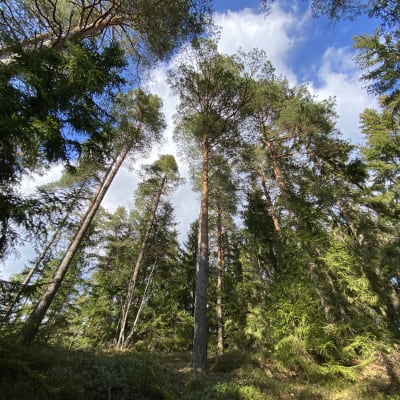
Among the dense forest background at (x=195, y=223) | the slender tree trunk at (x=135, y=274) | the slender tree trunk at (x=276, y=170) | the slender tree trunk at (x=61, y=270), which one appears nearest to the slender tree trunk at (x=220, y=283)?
the dense forest background at (x=195, y=223)

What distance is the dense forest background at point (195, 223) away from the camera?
198 inches

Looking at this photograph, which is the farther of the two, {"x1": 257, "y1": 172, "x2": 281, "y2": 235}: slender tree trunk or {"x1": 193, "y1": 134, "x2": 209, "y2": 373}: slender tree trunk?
{"x1": 257, "y1": 172, "x2": 281, "y2": 235}: slender tree trunk

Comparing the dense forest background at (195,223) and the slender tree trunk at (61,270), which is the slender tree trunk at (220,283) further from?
the slender tree trunk at (61,270)

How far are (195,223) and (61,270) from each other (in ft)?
38.6

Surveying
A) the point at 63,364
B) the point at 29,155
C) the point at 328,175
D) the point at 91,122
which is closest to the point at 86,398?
the point at 63,364

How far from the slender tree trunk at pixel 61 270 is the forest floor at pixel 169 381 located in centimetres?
124

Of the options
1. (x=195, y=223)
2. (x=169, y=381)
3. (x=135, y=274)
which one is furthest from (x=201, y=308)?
(x=195, y=223)

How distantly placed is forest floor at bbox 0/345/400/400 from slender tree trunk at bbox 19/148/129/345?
1.24 m

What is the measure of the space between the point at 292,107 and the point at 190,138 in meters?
4.94

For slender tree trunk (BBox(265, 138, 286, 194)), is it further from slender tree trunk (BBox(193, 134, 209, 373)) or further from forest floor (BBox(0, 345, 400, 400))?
forest floor (BBox(0, 345, 400, 400))

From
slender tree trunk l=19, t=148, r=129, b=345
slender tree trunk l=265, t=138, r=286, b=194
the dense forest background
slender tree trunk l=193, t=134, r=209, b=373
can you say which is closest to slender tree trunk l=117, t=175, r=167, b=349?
the dense forest background

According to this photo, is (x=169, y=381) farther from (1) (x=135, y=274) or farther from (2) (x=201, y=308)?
(1) (x=135, y=274)

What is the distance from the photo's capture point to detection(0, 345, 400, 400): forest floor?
3.53 m

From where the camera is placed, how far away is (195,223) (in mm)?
20016
